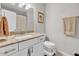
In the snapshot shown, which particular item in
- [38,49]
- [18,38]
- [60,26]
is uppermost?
[60,26]

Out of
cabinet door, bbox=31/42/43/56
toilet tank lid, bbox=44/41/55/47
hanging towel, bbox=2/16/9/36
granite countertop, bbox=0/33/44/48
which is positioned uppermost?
hanging towel, bbox=2/16/9/36

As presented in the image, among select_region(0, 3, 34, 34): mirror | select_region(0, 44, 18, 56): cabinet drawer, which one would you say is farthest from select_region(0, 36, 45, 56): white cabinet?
select_region(0, 3, 34, 34): mirror

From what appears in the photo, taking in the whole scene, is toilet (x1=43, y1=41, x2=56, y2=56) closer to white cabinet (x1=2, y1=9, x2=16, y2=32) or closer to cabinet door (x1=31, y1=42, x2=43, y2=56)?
cabinet door (x1=31, y1=42, x2=43, y2=56)

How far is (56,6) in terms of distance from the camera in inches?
48.2

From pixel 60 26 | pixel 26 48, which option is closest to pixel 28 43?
pixel 26 48

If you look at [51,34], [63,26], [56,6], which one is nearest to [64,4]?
[56,6]

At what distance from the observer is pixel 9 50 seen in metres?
1.08

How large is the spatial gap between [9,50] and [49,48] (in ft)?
1.32

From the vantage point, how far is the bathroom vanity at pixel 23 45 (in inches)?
42.2

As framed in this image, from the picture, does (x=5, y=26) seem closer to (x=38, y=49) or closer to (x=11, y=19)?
(x=11, y=19)

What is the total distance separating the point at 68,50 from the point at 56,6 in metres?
0.45

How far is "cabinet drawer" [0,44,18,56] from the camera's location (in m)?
1.05

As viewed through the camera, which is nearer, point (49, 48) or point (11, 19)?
point (11, 19)

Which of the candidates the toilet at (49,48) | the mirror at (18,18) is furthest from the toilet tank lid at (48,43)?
the mirror at (18,18)
